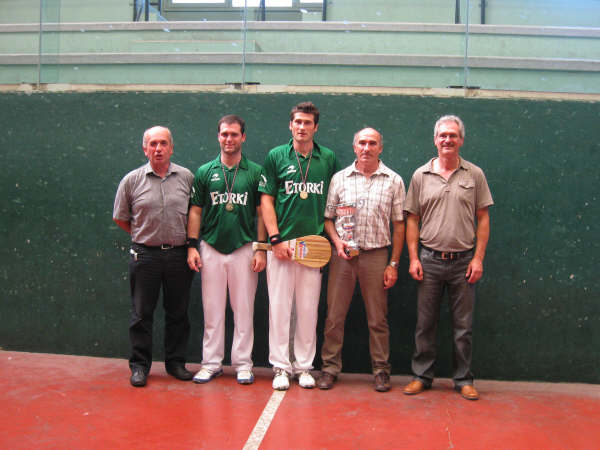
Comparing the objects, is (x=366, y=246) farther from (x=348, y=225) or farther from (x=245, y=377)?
(x=245, y=377)

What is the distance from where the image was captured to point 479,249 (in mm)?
A: 3469

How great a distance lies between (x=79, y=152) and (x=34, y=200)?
50cm

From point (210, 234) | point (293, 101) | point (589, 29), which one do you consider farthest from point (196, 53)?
point (589, 29)

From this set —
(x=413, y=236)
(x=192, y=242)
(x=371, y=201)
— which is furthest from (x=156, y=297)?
(x=413, y=236)

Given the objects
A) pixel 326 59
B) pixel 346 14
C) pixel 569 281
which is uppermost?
pixel 346 14

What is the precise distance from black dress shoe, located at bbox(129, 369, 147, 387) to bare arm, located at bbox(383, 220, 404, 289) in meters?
1.63

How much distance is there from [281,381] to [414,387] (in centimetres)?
83

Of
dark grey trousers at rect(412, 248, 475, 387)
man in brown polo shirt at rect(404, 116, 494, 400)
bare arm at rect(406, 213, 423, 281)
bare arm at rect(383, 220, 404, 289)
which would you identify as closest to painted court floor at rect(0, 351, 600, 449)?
dark grey trousers at rect(412, 248, 475, 387)

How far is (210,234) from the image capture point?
360cm

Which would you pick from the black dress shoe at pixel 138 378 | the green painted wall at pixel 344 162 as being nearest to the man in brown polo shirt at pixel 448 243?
the green painted wall at pixel 344 162

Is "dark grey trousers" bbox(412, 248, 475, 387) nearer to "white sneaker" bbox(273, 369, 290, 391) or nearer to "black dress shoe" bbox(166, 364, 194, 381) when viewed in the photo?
"white sneaker" bbox(273, 369, 290, 391)

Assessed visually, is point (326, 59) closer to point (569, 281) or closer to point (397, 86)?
point (397, 86)

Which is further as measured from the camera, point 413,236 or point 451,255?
point 413,236

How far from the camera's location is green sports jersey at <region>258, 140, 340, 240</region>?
3543 millimetres
